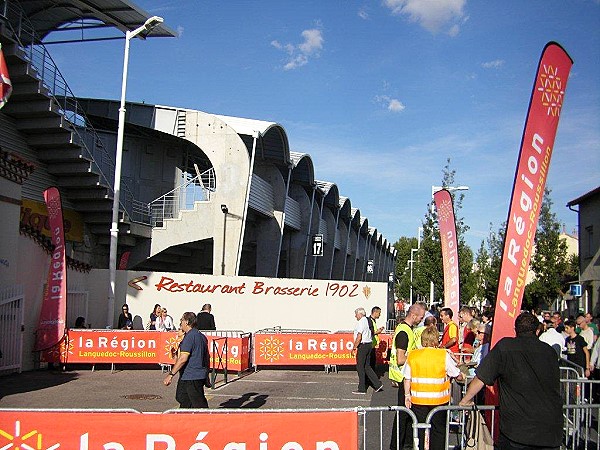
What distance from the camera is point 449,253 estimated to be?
19.2 m

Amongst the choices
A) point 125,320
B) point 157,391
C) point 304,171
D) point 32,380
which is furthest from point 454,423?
point 304,171

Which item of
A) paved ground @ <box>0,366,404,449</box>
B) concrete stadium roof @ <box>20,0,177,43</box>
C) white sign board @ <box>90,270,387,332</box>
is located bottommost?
paved ground @ <box>0,366,404,449</box>

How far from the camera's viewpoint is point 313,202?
4122cm

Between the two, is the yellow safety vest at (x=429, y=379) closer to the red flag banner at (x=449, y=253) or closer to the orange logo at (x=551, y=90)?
the orange logo at (x=551, y=90)

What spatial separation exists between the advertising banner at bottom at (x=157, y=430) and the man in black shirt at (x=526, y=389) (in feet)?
5.55

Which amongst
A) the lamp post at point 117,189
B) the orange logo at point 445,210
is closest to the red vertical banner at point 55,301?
the lamp post at point 117,189

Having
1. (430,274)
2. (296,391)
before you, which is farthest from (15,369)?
(430,274)

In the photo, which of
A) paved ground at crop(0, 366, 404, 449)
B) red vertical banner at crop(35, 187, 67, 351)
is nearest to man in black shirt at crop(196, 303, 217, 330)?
paved ground at crop(0, 366, 404, 449)

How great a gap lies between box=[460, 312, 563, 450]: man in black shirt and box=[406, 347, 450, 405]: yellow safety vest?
1852 millimetres

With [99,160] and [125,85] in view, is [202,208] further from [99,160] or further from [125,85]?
[125,85]

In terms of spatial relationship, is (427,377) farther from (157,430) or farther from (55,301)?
(55,301)

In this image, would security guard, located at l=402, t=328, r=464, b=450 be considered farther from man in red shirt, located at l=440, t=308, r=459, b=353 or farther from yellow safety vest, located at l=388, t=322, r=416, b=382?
man in red shirt, located at l=440, t=308, r=459, b=353

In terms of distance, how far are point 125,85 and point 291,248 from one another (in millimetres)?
20466

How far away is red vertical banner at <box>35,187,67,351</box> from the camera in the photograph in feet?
56.9
